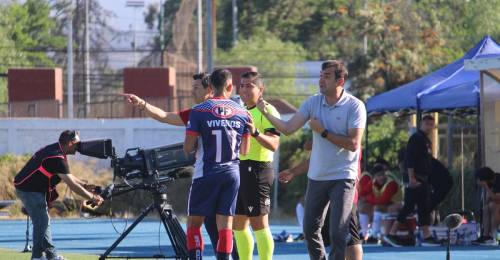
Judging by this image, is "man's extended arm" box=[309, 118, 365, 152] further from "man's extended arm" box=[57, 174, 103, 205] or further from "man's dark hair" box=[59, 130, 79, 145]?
"man's dark hair" box=[59, 130, 79, 145]

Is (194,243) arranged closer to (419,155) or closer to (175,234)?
(175,234)

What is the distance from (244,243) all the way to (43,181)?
3.40m

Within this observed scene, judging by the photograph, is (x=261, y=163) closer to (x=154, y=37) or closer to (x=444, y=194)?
(x=444, y=194)

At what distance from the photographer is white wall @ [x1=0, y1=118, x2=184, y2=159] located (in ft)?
108

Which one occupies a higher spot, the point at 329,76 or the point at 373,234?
the point at 329,76

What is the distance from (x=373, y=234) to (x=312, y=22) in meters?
50.3

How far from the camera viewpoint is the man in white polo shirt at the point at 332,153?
1029 cm

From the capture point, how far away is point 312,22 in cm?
6819

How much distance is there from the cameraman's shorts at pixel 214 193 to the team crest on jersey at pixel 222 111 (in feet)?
1.54

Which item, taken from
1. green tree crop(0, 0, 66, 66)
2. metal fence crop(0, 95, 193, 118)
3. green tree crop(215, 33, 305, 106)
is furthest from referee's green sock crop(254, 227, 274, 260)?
green tree crop(0, 0, 66, 66)

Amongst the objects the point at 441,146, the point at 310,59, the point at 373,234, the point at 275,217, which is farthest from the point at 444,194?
the point at 310,59

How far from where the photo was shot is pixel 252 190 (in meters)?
11.5

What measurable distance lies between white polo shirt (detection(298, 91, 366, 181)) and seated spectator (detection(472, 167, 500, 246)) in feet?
24.6

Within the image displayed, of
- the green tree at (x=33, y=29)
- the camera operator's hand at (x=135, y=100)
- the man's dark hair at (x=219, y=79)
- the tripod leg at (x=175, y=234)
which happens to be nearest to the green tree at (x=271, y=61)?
the green tree at (x=33, y=29)
